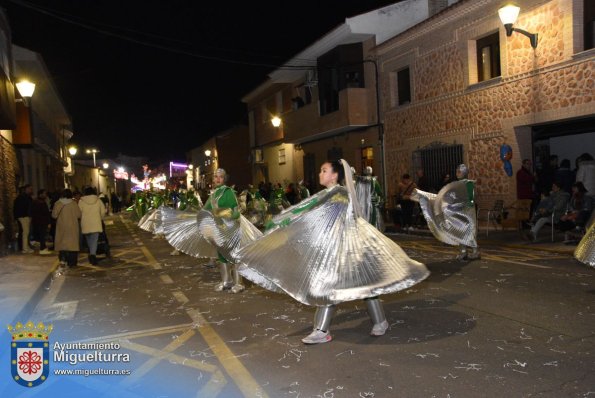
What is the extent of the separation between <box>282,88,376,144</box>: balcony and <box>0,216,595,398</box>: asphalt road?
13572mm

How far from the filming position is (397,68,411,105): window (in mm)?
20047

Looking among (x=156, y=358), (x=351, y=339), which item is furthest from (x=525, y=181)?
(x=156, y=358)

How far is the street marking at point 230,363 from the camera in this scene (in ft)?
13.8

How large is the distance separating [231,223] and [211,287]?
4.59 ft

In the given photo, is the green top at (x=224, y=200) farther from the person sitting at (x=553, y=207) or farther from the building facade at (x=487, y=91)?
the building facade at (x=487, y=91)

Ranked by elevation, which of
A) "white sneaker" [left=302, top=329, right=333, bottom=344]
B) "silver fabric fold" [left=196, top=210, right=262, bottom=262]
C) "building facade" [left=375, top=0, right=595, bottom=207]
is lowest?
"white sneaker" [left=302, top=329, right=333, bottom=344]

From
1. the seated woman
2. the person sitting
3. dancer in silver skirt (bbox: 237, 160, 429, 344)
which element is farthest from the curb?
the person sitting

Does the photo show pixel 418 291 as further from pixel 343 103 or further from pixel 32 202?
pixel 343 103

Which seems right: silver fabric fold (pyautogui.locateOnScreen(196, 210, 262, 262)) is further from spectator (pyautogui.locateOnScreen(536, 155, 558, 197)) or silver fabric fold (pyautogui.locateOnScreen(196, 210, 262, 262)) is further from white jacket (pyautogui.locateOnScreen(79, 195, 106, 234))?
spectator (pyautogui.locateOnScreen(536, 155, 558, 197))

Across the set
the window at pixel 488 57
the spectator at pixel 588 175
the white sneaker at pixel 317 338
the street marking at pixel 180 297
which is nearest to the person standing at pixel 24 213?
the street marking at pixel 180 297

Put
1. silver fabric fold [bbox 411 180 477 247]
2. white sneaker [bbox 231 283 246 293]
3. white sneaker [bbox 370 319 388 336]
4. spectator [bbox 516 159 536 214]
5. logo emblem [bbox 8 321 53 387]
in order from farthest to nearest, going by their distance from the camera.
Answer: spectator [bbox 516 159 536 214] → silver fabric fold [bbox 411 180 477 247] → white sneaker [bbox 231 283 246 293] → white sneaker [bbox 370 319 388 336] → logo emblem [bbox 8 321 53 387]

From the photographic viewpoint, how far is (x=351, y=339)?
5332mm

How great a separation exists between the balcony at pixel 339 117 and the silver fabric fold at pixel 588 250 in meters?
15.7

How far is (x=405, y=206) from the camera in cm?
1627
